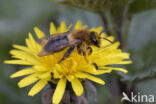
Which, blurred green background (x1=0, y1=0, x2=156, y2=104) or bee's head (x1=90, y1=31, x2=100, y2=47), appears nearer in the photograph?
bee's head (x1=90, y1=31, x2=100, y2=47)

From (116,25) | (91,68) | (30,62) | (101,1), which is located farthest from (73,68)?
(116,25)

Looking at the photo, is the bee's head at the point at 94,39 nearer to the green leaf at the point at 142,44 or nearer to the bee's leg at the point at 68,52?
the bee's leg at the point at 68,52

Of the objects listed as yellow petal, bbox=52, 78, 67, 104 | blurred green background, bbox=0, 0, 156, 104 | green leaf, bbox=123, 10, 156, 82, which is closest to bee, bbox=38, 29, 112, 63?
yellow petal, bbox=52, 78, 67, 104

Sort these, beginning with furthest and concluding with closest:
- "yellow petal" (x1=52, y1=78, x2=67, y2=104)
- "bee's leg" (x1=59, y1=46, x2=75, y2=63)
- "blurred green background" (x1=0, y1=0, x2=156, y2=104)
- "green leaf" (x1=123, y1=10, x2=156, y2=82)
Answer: "green leaf" (x1=123, y1=10, x2=156, y2=82)
"blurred green background" (x1=0, y1=0, x2=156, y2=104)
"bee's leg" (x1=59, y1=46, x2=75, y2=63)
"yellow petal" (x1=52, y1=78, x2=67, y2=104)

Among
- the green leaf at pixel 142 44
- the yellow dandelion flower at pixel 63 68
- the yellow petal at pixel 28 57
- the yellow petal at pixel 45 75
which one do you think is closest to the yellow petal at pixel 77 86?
the yellow dandelion flower at pixel 63 68

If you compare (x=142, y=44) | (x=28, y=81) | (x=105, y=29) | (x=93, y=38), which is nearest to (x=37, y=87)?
(x=28, y=81)

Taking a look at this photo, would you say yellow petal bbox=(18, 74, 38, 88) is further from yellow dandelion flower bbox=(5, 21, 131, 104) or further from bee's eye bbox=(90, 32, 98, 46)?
bee's eye bbox=(90, 32, 98, 46)

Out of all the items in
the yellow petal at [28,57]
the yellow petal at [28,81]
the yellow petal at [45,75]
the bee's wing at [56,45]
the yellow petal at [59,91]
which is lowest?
the yellow petal at [59,91]
